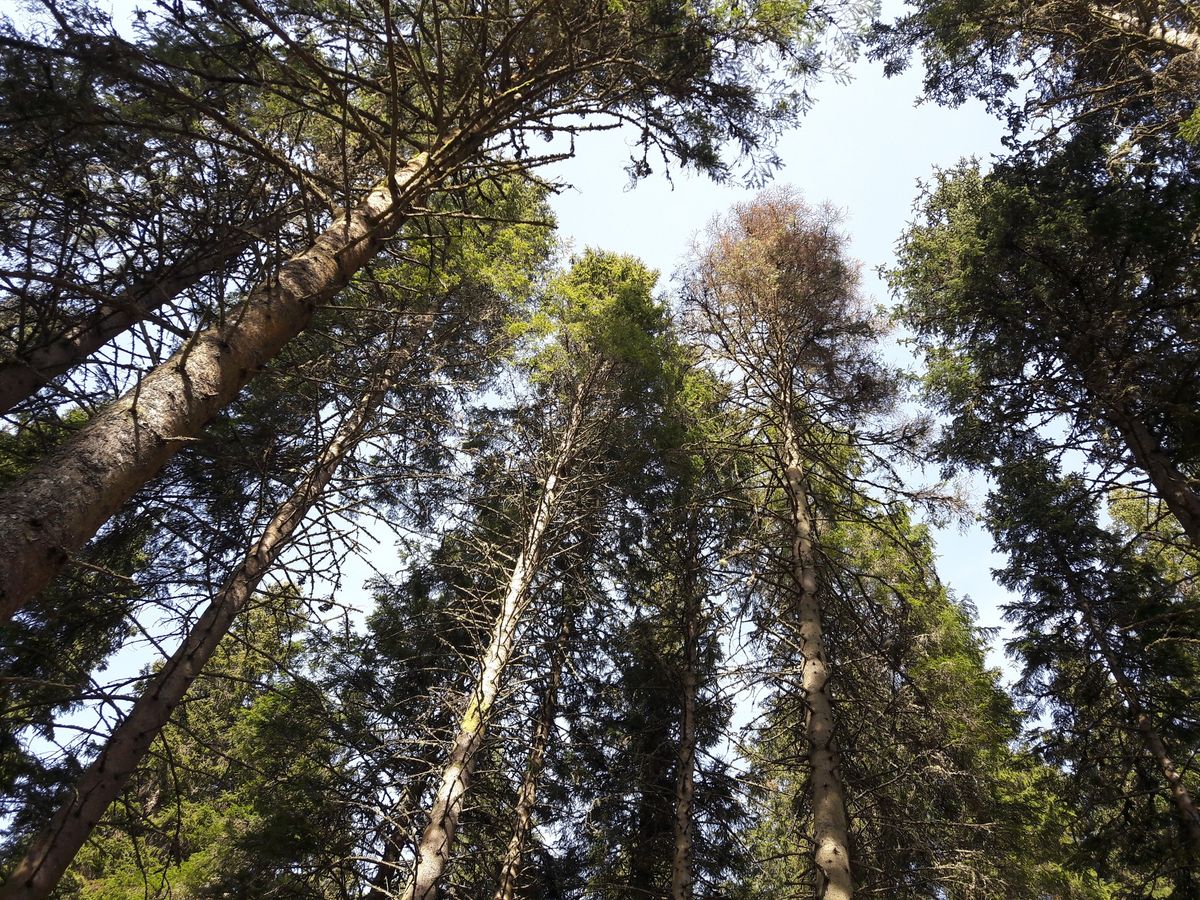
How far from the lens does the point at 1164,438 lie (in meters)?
8.91

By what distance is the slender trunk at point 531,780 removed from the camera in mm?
7094

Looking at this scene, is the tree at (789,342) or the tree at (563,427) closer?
the tree at (563,427)

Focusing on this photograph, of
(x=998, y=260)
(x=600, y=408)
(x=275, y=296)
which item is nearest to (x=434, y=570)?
(x=600, y=408)

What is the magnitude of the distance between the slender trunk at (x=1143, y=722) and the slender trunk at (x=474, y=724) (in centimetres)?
850

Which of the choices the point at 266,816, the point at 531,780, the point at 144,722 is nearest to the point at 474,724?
the point at 531,780

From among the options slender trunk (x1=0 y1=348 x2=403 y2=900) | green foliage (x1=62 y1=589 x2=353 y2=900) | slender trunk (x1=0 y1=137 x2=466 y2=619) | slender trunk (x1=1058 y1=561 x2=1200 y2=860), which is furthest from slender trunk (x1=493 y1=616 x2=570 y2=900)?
slender trunk (x1=1058 y1=561 x2=1200 y2=860)

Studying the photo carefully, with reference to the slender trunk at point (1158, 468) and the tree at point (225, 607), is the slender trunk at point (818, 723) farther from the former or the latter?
the tree at point (225, 607)

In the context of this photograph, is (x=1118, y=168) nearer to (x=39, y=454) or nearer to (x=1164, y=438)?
(x=1164, y=438)

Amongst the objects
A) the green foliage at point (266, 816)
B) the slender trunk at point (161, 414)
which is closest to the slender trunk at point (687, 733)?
the green foliage at point (266, 816)

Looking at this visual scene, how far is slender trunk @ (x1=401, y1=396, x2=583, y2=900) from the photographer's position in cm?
543

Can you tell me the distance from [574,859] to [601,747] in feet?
4.98

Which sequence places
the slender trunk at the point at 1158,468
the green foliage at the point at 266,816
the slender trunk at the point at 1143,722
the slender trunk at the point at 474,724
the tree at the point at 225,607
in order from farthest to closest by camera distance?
1. the slender trunk at the point at 1143,722
2. the green foliage at the point at 266,816
3. the slender trunk at the point at 1158,468
4. the slender trunk at the point at 474,724
5. the tree at the point at 225,607

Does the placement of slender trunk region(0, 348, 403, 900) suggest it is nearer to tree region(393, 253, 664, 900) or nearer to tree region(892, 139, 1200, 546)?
tree region(393, 253, 664, 900)

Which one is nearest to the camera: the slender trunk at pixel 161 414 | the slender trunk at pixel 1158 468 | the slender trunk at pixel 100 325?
the slender trunk at pixel 161 414
